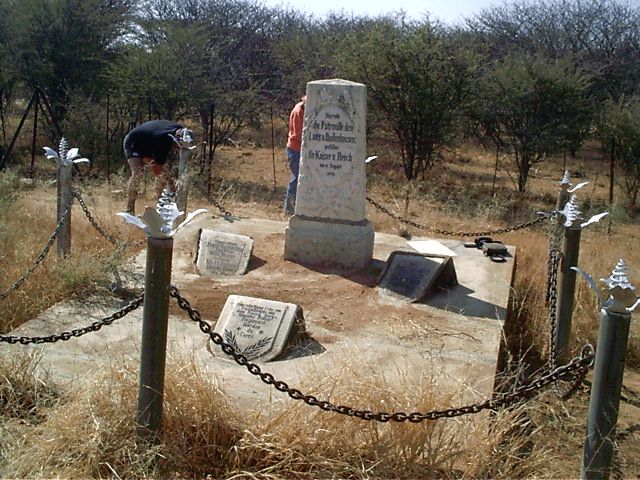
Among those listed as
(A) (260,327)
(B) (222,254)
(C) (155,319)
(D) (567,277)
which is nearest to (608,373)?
(C) (155,319)

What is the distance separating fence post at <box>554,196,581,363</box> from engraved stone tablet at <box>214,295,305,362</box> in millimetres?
1785

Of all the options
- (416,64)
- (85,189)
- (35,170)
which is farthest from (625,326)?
(35,170)

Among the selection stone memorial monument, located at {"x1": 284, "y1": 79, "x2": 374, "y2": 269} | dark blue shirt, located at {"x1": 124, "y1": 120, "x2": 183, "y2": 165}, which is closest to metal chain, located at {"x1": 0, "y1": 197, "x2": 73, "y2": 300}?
stone memorial monument, located at {"x1": 284, "y1": 79, "x2": 374, "y2": 269}

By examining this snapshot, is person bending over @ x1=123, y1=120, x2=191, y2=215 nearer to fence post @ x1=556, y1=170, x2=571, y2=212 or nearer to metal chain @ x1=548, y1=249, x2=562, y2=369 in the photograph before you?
fence post @ x1=556, y1=170, x2=571, y2=212

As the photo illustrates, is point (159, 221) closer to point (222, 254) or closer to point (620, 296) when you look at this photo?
point (620, 296)

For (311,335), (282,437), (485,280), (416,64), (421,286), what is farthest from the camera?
(416,64)

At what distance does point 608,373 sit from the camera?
125 inches

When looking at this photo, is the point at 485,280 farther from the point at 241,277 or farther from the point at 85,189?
the point at 85,189

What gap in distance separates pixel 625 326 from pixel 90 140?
43.9ft

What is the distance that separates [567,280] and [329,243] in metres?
2.38

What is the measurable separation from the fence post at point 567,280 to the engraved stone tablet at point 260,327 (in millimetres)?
1785

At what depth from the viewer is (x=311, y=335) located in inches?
214

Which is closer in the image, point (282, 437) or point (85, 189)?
point (282, 437)

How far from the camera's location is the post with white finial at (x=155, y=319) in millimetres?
3422
